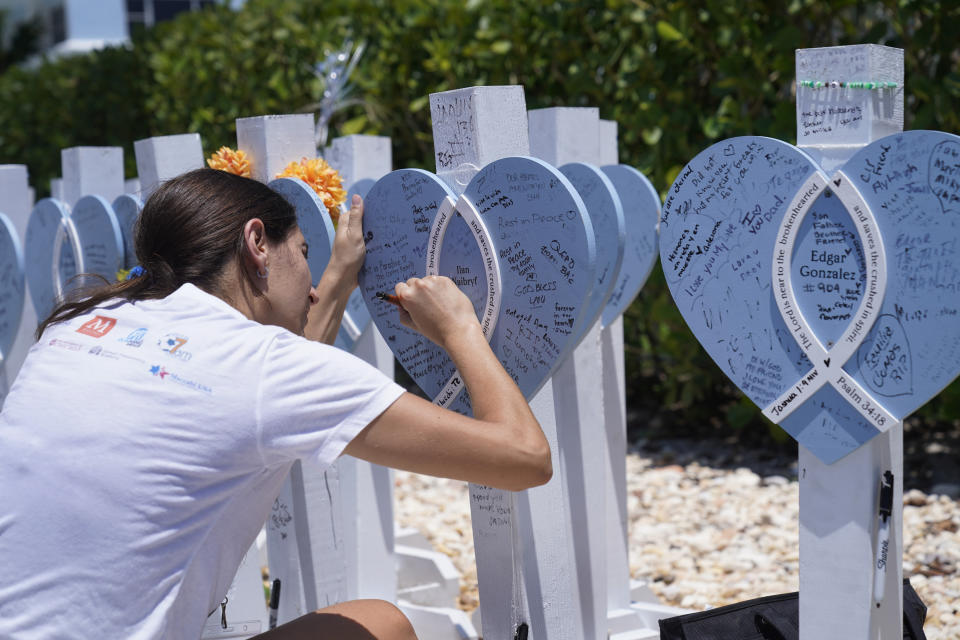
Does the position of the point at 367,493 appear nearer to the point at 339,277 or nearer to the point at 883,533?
the point at 339,277

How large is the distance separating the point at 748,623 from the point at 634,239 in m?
1.00

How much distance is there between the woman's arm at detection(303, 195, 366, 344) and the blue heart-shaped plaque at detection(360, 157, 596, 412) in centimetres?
7

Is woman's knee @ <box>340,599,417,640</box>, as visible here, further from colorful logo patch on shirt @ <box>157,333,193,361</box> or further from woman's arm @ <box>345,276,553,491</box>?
colorful logo patch on shirt @ <box>157,333,193,361</box>

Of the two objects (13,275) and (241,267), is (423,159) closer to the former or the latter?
(13,275)

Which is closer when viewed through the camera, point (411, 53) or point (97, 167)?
point (97, 167)

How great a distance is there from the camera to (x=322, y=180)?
90.7 inches

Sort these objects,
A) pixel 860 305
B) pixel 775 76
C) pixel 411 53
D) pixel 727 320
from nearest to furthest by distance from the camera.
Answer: pixel 860 305 → pixel 727 320 → pixel 775 76 → pixel 411 53

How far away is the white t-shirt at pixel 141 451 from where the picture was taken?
1.45 m

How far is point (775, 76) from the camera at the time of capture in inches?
160

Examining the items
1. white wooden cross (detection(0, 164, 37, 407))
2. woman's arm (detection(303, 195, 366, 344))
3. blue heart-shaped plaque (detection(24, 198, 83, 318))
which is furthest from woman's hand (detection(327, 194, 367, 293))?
white wooden cross (detection(0, 164, 37, 407))

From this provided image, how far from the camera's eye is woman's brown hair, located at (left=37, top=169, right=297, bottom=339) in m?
1.63

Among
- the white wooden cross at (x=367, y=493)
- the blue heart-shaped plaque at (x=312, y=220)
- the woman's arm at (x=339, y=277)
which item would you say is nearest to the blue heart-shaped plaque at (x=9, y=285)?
the white wooden cross at (x=367, y=493)

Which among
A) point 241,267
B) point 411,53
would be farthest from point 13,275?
point 411,53

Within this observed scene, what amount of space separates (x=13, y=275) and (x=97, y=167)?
49 centimetres
